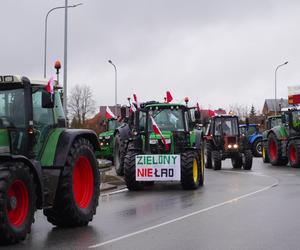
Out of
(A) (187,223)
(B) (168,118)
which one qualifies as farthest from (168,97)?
(A) (187,223)

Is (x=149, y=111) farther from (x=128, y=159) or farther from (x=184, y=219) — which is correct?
(x=184, y=219)

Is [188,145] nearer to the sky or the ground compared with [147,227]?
nearer to the sky

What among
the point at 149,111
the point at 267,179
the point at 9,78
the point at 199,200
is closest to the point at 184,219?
the point at 199,200

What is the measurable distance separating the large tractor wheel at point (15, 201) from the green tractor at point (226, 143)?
17.7 m

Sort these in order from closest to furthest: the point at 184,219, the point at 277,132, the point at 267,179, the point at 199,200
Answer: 1. the point at 184,219
2. the point at 199,200
3. the point at 267,179
4. the point at 277,132

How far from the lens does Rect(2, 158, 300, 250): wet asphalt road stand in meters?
7.82

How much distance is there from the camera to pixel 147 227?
9219 millimetres

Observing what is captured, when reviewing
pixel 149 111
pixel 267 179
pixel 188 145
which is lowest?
pixel 267 179

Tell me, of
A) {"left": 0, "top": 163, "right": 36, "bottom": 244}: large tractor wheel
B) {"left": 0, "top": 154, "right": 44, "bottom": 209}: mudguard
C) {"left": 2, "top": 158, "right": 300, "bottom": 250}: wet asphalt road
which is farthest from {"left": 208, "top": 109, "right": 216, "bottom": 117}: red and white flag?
{"left": 0, "top": 163, "right": 36, "bottom": 244}: large tractor wheel

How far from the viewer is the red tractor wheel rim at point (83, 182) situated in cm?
971

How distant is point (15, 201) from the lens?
7.68 meters

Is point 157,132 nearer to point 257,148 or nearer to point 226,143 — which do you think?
point 226,143

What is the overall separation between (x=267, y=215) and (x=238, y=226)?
1435 millimetres

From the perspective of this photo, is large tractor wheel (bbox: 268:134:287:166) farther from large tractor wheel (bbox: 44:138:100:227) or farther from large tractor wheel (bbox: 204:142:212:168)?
large tractor wheel (bbox: 44:138:100:227)
